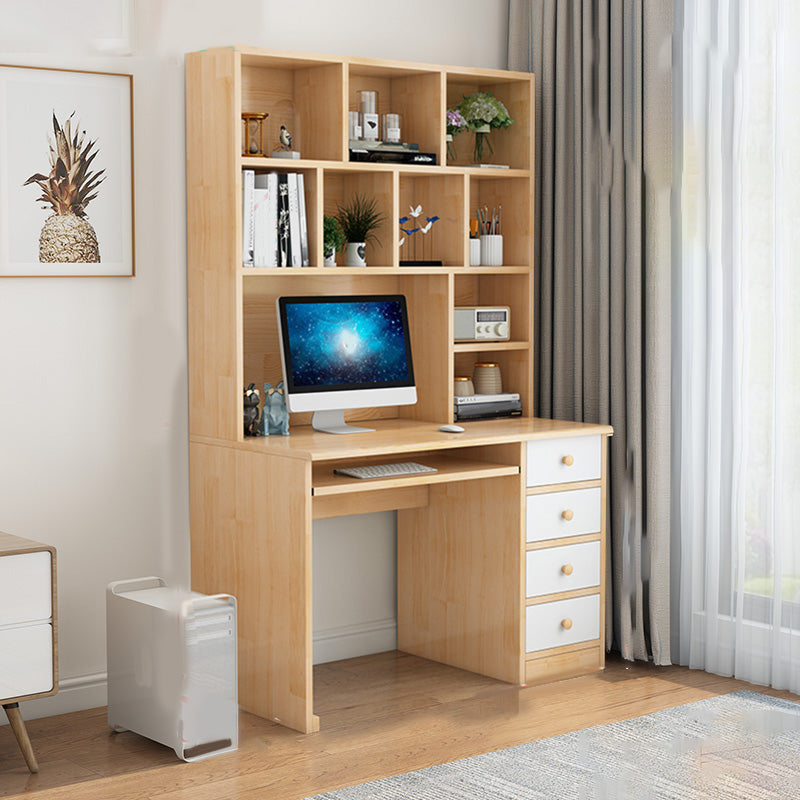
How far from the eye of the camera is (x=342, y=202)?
4.05m

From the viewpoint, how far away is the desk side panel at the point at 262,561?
3.43 metres

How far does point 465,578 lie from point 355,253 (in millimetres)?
1146

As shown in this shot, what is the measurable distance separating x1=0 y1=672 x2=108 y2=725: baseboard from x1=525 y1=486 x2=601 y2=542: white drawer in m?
1.41

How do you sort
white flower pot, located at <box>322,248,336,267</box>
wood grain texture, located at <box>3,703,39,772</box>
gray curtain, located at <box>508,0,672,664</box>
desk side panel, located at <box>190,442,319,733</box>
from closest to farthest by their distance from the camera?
wood grain texture, located at <box>3,703,39,772</box>
desk side panel, located at <box>190,442,319,733</box>
white flower pot, located at <box>322,248,336,267</box>
gray curtain, located at <box>508,0,672,664</box>

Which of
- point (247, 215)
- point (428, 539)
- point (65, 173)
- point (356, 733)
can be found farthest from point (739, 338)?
point (65, 173)

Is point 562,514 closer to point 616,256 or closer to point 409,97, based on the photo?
point 616,256

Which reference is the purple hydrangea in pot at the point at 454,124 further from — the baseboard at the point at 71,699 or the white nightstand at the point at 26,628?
the baseboard at the point at 71,699

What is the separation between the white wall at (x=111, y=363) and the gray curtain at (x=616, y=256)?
919 millimetres

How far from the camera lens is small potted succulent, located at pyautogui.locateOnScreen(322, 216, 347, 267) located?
3.83 metres

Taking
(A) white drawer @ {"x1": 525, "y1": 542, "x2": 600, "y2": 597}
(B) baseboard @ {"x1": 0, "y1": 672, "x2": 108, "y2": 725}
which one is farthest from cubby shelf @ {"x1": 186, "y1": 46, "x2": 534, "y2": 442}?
(B) baseboard @ {"x1": 0, "y1": 672, "x2": 108, "y2": 725}

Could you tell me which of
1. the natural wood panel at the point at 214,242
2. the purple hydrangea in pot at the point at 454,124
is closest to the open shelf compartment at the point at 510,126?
the purple hydrangea in pot at the point at 454,124

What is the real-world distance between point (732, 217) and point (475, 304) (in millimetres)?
1016

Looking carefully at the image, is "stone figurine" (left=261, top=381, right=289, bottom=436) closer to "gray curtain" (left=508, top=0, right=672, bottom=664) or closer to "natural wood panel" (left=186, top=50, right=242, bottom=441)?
"natural wood panel" (left=186, top=50, right=242, bottom=441)

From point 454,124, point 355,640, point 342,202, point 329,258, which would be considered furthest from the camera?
point 355,640
